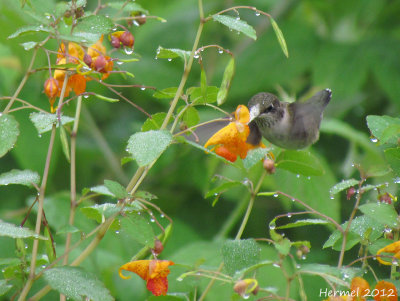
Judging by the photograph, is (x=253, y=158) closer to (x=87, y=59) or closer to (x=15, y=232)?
(x=87, y=59)

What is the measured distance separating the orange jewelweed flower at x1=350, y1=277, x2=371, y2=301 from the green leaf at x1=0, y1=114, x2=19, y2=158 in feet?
1.92

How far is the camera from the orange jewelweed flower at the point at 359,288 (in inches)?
40.1

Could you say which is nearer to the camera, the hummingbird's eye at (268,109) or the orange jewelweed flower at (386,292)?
the orange jewelweed flower at (386,292)

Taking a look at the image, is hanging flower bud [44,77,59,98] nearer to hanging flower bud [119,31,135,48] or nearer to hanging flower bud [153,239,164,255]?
hanging flower bud [119,31,135,48]

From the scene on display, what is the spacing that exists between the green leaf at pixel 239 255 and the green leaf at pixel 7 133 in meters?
0.39

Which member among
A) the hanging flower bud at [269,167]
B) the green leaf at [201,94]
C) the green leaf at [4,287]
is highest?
the green leaf at [201,94]

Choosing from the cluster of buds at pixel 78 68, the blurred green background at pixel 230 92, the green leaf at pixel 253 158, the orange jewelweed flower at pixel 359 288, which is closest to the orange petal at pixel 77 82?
the cluster of buds at pixel 78 68

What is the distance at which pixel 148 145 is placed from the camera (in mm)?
993

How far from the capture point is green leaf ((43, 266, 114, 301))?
101 cm

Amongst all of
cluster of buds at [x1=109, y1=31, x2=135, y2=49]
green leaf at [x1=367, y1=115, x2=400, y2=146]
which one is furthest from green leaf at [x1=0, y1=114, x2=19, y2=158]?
green leaf at [x1=367, y1=115, x2=400, y2=146]

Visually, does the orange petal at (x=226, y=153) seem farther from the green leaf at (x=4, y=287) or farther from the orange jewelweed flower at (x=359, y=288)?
the green leaf at (x=4, y=287)

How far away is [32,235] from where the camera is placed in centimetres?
97

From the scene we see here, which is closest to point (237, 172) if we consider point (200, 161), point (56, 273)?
point (200, 161)

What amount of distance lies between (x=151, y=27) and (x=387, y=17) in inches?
37.1
